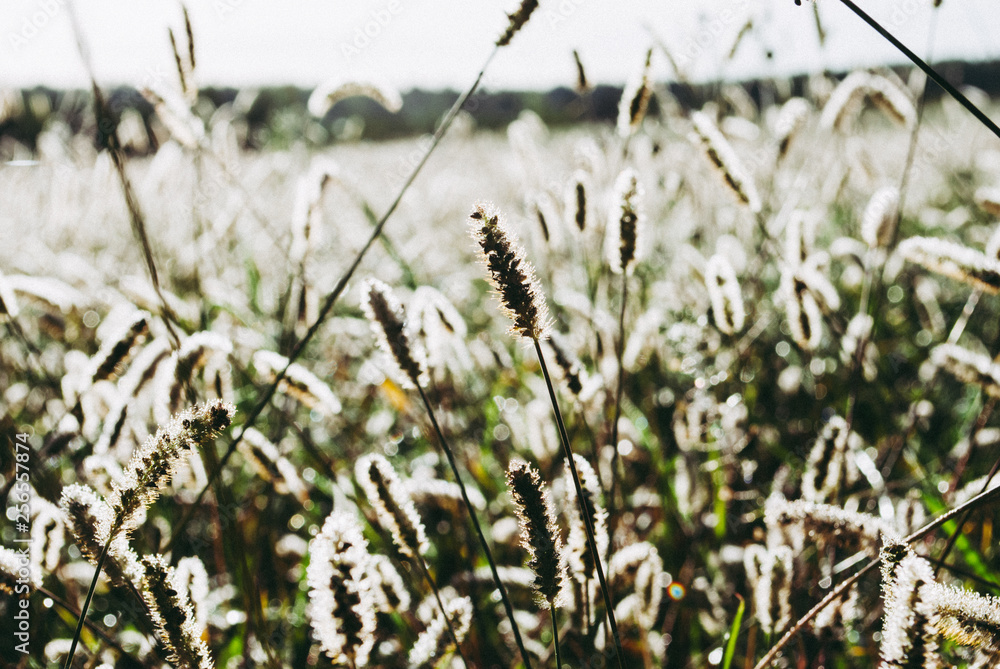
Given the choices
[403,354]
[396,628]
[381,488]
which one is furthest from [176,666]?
[396,628]

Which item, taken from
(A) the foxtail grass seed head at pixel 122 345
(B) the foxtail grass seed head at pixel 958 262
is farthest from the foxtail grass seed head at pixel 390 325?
(B) the foxtail grass seed head at pixel 958 262

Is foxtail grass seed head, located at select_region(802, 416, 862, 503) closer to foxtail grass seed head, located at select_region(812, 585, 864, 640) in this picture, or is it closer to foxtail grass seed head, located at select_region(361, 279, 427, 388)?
foxtail grass seed head, located at select_region(812, 585, 864, 640)

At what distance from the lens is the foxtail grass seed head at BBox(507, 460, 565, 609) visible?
0.73 m

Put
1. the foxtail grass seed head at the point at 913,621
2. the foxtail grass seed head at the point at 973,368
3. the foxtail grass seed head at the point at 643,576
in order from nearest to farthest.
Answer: the foxtail grass seed head at the point at 913,621 → the foxtail grass seed head at the point at 643,576 → the foxtail grass seed head at the point at 973,368

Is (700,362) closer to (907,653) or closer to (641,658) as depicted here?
(641,658)

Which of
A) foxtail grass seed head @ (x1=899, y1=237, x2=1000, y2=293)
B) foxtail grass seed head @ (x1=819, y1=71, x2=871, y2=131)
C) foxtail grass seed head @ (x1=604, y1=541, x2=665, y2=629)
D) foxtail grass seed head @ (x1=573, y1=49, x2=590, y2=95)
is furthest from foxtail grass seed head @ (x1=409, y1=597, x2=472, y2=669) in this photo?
foxtail grass seed head @ (x1=819, y1=71, x2=871, y2=131)

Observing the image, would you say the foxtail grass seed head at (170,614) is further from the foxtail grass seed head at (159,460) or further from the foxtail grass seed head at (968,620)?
the foxtail grass seed head at (968,620)

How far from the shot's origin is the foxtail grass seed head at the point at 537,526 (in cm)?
73

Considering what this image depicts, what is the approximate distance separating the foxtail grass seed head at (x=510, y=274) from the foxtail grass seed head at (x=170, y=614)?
495mm

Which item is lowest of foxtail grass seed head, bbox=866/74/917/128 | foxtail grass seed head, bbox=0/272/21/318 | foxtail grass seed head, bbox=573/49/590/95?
foxtail grass seed head, bbox=0/272/21/318

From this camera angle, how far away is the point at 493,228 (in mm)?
733

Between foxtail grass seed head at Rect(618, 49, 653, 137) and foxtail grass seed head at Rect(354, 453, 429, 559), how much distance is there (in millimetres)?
986

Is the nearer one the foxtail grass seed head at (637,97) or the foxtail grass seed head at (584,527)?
the foxtail grass seed head at (584,527)

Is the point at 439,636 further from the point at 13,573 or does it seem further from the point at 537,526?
the point at 13,573
